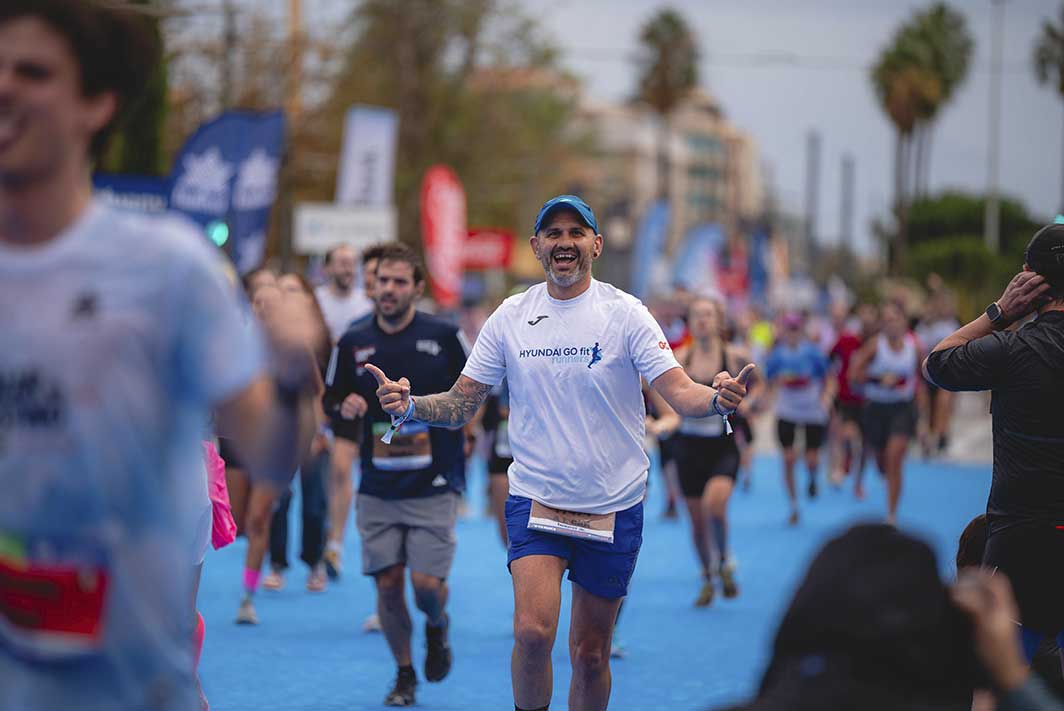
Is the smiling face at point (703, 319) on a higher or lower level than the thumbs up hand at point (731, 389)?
lower

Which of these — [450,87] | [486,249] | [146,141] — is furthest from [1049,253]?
[486,249]

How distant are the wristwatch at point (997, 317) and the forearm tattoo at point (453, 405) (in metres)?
2.04

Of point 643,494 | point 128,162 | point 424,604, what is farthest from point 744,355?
point 128,162

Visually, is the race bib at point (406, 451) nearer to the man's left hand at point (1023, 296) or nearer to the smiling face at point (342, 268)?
the man's left hand at point (1023, 296)

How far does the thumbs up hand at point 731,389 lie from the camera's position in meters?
5.17

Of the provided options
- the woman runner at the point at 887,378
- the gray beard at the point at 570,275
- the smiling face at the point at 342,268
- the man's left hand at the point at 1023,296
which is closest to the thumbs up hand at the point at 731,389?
the gray beard at the point at 570,275

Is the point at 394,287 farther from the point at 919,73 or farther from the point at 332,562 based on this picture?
the point at 919,73

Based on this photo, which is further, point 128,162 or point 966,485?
point 128,162

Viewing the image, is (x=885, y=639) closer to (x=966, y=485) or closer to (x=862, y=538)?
(x=862, y=538)

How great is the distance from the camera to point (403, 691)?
24.8 feet

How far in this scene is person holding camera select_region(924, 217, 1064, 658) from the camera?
526 centimetres

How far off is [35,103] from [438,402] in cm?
338

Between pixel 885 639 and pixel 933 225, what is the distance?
78.4m

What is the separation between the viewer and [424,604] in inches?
301
